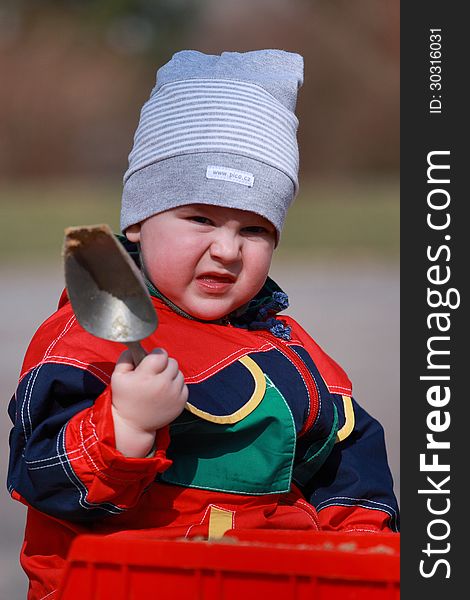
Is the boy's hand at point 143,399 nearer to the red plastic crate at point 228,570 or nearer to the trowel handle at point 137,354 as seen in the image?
the trowel handle at point 137,354

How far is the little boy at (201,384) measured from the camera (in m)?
1.83

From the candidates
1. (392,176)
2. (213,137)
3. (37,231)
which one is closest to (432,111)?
(213,137)

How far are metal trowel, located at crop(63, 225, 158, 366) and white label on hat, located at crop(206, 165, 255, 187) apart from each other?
451mm

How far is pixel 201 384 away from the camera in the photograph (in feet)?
6.73

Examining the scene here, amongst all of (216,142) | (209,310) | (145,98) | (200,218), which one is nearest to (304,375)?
(209,310)

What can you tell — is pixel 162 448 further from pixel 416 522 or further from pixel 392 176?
pixel 392 176

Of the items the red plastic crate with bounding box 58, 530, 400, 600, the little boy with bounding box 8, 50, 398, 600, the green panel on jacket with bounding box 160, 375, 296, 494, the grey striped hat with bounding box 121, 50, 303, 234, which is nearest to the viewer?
the red plastic crate with bounding box 58, 530, 400, 600

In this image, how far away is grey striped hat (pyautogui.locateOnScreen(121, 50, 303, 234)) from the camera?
214cm

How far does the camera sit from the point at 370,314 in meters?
8.78

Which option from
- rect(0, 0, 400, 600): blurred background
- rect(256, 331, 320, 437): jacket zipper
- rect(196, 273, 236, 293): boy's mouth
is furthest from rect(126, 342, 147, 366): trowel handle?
rect(0, 0, 400, 600): blurred background

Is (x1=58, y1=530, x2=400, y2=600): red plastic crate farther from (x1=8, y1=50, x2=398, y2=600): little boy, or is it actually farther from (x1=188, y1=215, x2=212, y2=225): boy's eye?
(x1=188, y1=215, x2=212, y2=225): boy's eye

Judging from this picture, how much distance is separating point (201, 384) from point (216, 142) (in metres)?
0.46

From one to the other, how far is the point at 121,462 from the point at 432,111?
0.79 m

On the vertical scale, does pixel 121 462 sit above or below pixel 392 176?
below
